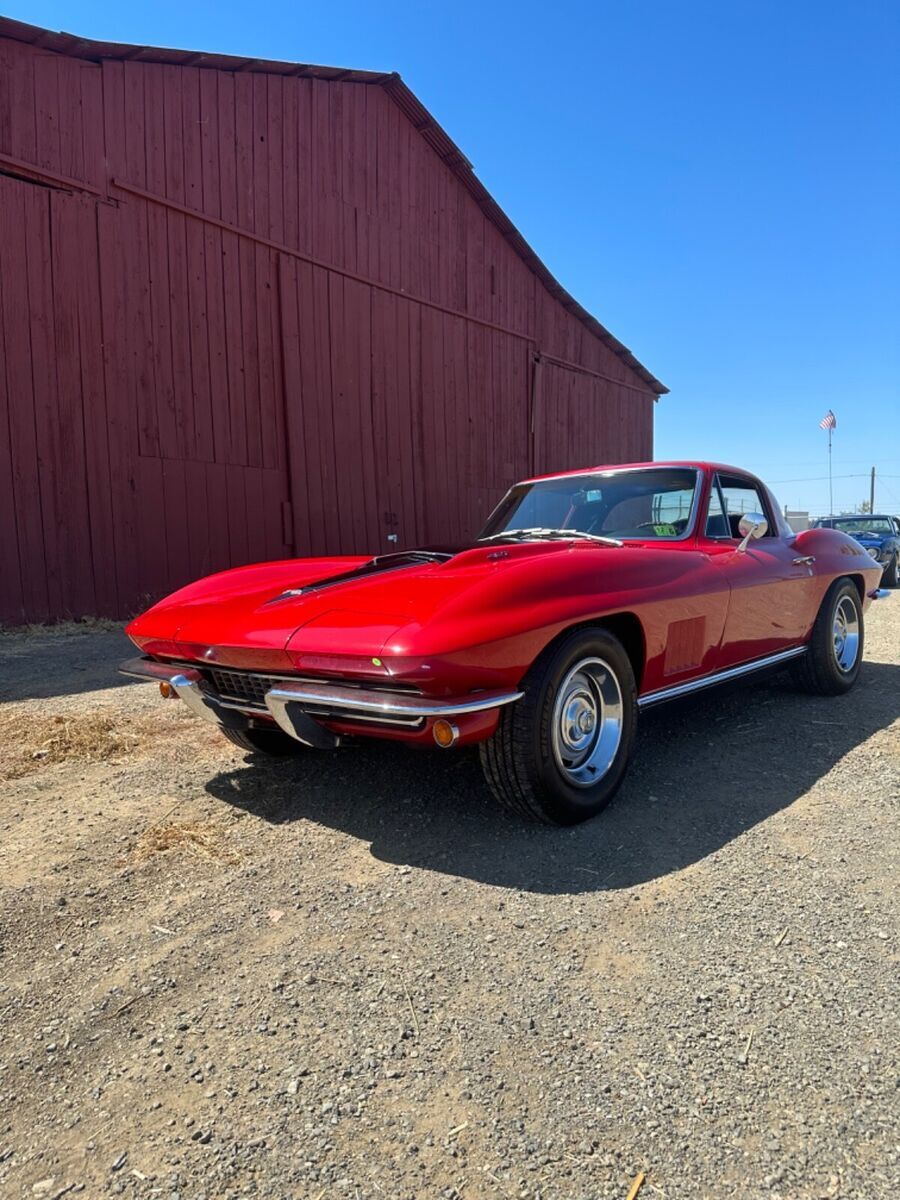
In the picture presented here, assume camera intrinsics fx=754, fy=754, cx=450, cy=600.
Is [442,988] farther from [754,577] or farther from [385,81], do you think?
[385,81]

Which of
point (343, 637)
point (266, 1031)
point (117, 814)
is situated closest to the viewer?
point (266, 1031)

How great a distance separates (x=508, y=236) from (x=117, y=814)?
42.4 feet

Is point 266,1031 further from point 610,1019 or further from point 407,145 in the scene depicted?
point 407,145

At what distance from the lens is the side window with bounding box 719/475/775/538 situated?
410 centimetres

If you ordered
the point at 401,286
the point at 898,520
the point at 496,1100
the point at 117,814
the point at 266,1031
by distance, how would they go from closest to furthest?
the point at 496,1100 → the point at 266,1031 → the point at 117,814 → the point at 401,286 → the point at 898,520

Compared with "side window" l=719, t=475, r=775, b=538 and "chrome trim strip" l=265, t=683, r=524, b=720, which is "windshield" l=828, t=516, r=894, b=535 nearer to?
"side window" l=719, t=475, r=775, b=538

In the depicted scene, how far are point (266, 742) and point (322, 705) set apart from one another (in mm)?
1171

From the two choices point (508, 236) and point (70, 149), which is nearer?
point (70, 149)

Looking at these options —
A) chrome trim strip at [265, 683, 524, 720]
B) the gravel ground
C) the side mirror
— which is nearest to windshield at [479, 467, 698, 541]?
the side mirror

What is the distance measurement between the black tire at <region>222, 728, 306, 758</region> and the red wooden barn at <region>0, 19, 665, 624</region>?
220 inches

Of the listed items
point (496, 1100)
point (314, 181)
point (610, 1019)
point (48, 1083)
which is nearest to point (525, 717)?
point (610, 1019)

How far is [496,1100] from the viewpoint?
58.0 inches

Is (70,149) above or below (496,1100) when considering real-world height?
above

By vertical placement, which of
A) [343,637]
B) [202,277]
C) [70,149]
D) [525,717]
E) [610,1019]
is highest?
[70,149]
